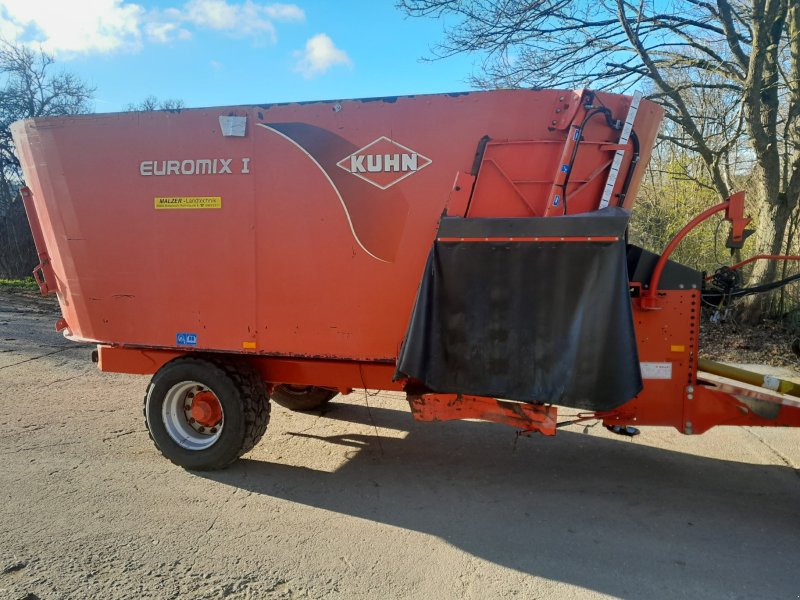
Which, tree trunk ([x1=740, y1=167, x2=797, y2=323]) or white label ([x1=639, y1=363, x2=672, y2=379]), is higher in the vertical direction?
tree trunk ([x1=740, y1=167, x2=797, y2=323])

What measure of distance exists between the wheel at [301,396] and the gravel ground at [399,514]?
256 mm

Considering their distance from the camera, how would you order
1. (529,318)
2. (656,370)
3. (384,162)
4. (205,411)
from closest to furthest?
1. (529,318)
2. (656,370)
3. (384,162)
4. (205,411)

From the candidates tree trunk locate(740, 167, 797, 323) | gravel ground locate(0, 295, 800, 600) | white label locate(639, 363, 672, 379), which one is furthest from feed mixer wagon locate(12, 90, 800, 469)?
tree trunk locate(740, 167, 797, 323)

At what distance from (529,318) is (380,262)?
1138 millimetres

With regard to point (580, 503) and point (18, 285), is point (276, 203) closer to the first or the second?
point (580, 503)

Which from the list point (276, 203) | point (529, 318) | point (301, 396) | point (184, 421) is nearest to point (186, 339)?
point (184, 421)

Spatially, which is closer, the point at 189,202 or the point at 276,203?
the point at 276,203

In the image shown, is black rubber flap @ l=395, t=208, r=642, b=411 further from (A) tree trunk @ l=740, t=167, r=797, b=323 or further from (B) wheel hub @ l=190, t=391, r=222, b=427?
(A) tree trunk @ l=740, t=167, r=797, b=323

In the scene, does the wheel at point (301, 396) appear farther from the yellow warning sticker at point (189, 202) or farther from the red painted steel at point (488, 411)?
the yellow warning sticker at point (189, 202)

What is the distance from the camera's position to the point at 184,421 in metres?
4.73

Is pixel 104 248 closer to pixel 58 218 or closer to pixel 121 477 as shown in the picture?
pixel 58 218

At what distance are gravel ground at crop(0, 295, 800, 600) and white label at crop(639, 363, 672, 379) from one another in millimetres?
971

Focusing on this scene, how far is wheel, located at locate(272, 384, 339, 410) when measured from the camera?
6.05 metres

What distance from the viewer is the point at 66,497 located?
3.94 metres
